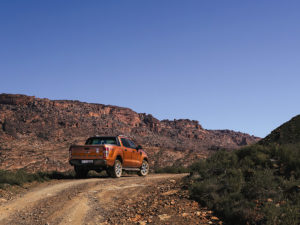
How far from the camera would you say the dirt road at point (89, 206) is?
674cm

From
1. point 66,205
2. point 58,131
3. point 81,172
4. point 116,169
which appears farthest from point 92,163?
point 58,131

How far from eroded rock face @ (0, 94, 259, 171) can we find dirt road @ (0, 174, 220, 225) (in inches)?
1494

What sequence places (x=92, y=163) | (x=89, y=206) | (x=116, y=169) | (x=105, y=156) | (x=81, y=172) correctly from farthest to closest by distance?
(x=81, y=172)
(x=116, y=169)
(x=92, y=163)
(x=105, y=156)
(x=89, y=206)

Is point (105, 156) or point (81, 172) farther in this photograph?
point (81, 172)

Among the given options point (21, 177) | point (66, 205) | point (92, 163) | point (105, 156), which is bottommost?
point (66, 205)

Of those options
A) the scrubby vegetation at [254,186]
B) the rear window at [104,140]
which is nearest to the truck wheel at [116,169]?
the rear window at [104,140]

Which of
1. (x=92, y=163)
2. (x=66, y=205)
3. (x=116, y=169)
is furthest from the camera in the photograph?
(x=116, y=169)

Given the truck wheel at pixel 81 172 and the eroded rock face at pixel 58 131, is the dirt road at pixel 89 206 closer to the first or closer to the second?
the truck wheel at pixel 81 172

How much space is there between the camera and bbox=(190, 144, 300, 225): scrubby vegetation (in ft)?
21.6

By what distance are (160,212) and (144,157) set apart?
10.0 m

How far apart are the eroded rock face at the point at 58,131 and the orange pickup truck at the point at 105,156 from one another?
108 feet

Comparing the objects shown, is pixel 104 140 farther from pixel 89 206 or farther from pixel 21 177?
pixel 89 206

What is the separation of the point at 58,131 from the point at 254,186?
69.7 m

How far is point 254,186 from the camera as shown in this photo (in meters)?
7.88
